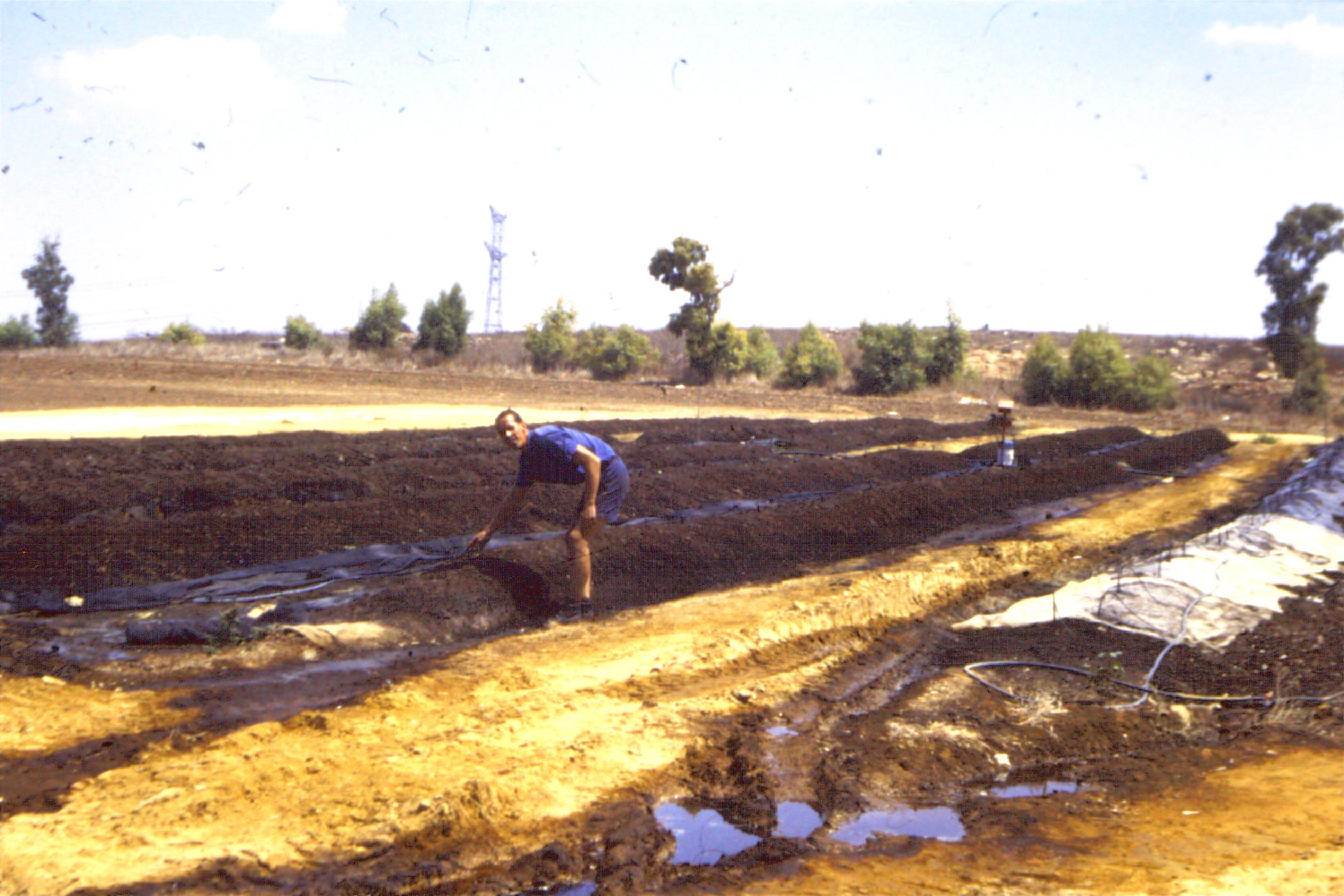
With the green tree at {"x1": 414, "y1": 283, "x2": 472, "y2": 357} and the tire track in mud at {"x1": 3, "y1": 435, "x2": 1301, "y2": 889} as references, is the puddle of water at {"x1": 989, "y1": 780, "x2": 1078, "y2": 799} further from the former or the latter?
the green tree at {"x1": 414, "y1": 283, "x2": 472, "y2": 357}

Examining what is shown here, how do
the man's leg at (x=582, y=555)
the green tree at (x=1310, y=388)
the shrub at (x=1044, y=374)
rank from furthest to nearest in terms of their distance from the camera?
the shrub at (x=1044, y=374) < the green tree at (x=1310, y=388) < the man's leg at (x=582, y=555)

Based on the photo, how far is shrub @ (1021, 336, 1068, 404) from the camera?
31.2 m

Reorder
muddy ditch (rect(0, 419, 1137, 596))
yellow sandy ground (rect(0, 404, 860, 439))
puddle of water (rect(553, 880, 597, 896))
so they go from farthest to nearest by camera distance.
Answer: yellow sandy ground (rect(0, 404, 860, 439)), muddy ditch (rect(0, 419, 1137, 596)), puddle of water (rect(553, 880, 597, 896))

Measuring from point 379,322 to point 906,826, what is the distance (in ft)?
117

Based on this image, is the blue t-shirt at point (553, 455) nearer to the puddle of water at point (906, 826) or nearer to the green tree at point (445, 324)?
the puddle of water at point (906, 826)

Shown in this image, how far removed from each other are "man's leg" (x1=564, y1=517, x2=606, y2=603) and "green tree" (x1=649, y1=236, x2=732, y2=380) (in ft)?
88.5

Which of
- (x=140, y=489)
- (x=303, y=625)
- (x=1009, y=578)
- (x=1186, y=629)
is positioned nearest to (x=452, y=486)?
(x=140, y=489)

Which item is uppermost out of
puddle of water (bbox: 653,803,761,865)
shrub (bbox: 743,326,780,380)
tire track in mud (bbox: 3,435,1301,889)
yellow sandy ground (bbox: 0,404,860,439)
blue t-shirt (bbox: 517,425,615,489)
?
shrub (bbox: 743,326,780,380)

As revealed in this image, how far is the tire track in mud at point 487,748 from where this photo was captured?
346cm

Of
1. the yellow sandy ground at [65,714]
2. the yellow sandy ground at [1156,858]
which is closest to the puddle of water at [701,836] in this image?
the yellow sandy ground at [1156,858]

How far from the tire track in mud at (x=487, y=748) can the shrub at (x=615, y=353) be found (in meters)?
28.3

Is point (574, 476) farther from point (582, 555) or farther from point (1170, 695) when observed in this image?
point (1170, 695)

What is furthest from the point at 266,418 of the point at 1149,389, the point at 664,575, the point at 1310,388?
the point at 1310,388

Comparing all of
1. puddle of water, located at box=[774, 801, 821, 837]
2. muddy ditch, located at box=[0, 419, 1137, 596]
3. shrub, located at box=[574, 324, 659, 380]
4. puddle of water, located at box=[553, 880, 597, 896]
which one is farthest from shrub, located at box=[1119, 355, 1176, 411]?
puddle of water, located at box=[553, 880, 597, 896]
